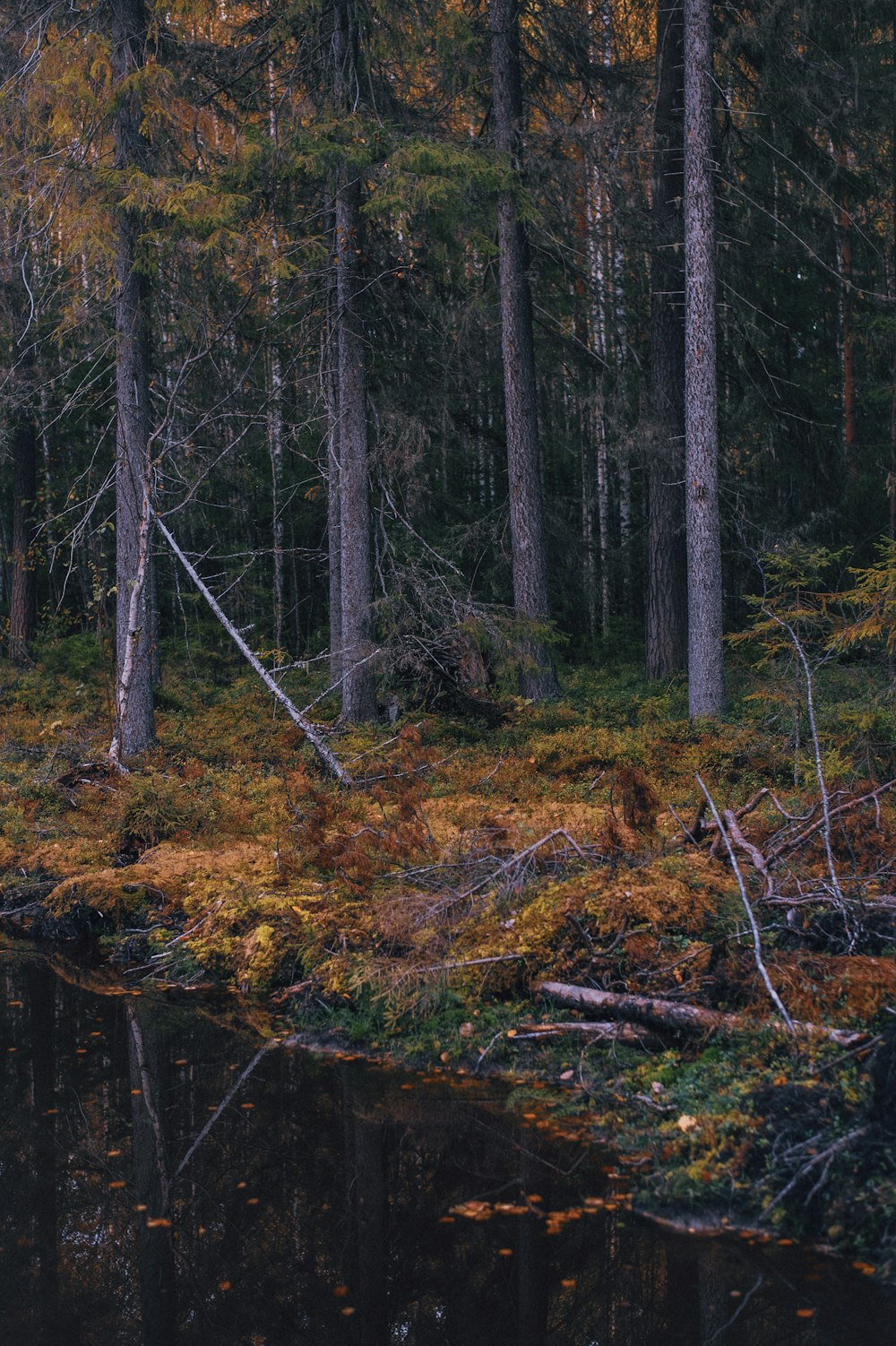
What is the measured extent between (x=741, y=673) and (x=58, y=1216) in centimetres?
1202

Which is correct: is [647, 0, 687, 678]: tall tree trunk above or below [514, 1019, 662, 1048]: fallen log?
above

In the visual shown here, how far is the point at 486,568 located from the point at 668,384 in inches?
194

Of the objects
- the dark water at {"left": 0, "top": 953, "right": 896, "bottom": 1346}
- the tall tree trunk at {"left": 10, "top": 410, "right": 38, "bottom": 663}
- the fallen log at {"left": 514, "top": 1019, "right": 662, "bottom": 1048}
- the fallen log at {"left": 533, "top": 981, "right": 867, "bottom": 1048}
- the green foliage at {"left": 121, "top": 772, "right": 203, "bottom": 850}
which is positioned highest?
the tall tree trunk at {"left": 10, "top": 410, "right": 38, "bottom": 663}

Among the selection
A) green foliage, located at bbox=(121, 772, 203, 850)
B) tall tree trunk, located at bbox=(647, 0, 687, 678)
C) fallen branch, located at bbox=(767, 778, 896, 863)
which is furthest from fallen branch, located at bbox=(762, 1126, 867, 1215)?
tall tree trunk, located at bbox=(647, 0, 687, 678)

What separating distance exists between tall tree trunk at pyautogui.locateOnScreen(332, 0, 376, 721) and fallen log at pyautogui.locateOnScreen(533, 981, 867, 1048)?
7951 mm

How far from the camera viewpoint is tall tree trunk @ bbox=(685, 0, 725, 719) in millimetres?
12852

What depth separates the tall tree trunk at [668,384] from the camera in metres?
15.0

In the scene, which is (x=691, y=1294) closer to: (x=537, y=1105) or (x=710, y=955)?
(x=537, y=1105)

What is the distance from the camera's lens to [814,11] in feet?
44.2

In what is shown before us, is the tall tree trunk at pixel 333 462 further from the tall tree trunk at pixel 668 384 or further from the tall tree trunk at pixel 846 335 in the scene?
the tall tree trunk at pixel 846 335

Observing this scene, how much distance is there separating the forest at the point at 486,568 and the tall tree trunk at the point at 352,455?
59 mm

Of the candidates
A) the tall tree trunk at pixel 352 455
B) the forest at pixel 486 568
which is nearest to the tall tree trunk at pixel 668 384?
the forest at pixel 486 568

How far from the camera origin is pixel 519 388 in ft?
48.2

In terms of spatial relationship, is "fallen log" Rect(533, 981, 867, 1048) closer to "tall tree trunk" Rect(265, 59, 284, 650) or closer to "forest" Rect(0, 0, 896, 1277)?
"forest" Rect(0, 0, 896, 1277)
